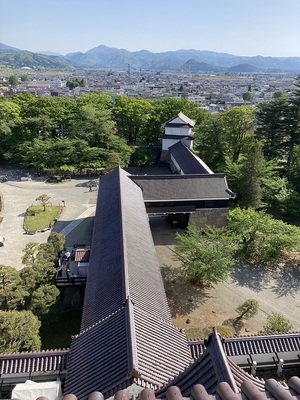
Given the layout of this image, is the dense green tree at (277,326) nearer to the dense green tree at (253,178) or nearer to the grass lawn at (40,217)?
the dense green tree at (253,178)

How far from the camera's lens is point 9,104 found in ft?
137

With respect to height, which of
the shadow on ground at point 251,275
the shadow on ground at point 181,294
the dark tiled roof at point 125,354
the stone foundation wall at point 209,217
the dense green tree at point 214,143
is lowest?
the shadow on ground at point 181,294

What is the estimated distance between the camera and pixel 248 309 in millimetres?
16078

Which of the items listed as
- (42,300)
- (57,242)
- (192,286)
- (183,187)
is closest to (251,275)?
(192,286)

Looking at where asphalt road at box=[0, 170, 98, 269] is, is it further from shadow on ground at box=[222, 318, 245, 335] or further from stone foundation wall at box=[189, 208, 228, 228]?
shadow on ground at box=[222, 318, 245, 335]

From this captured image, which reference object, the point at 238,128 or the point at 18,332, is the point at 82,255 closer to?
the point at 18,332

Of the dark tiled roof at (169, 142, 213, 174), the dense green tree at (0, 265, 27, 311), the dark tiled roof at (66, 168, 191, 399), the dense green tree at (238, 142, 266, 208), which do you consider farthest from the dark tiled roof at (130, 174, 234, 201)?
the dense green tree at (0, 265, 27, 311)

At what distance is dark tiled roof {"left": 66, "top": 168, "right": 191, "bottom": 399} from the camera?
8719mm

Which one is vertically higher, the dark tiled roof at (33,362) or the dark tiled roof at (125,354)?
the dark tiled roof at (125,354)

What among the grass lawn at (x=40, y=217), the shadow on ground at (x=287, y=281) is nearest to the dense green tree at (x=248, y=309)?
the shadow on ground at (x=287, y=281)

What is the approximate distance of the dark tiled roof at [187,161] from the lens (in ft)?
99.3

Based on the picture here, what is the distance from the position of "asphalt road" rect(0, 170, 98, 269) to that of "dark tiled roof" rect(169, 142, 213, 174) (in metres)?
10.5

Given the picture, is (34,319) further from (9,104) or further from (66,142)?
(9,104)

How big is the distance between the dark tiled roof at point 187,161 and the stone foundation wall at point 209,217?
546 centimetres
